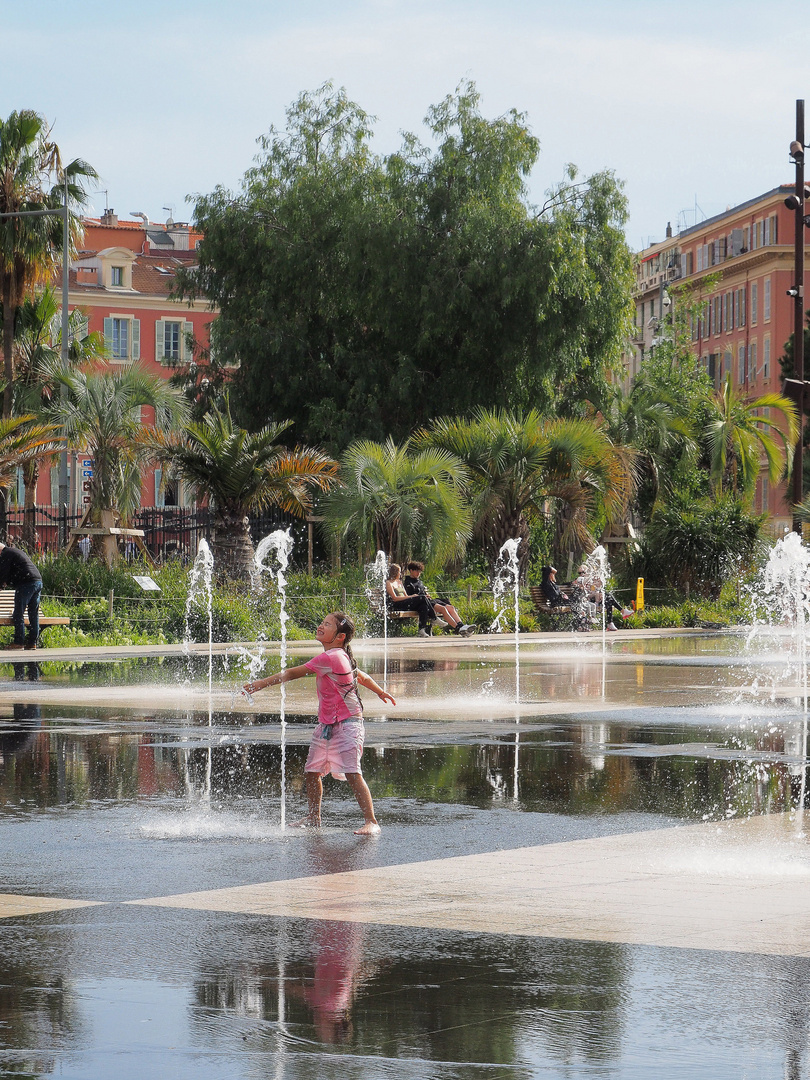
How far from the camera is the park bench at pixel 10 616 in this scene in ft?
88.6

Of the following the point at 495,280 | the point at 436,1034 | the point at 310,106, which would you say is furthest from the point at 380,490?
the point at 436,1034

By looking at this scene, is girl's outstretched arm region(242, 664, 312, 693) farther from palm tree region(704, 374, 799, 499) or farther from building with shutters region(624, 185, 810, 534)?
building with shutters region(624, 185, 810, 534)

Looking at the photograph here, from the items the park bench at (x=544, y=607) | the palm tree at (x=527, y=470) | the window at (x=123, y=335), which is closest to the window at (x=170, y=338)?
the window at (x=123, y=335)

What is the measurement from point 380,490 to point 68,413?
6259 millimetres

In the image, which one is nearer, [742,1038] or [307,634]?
[742,1038]

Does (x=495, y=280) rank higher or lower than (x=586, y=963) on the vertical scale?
higher

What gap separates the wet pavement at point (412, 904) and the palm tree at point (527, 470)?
2149cm

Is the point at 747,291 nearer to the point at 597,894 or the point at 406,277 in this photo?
the point at 406,277

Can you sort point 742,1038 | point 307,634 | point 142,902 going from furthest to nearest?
point 307,634
point 142,902
point 742,1038

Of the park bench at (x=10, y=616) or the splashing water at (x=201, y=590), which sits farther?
the splashing water at (x=201, y=590)

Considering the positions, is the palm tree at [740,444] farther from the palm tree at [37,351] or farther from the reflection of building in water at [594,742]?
A: the reflection of building in water at [594,742]

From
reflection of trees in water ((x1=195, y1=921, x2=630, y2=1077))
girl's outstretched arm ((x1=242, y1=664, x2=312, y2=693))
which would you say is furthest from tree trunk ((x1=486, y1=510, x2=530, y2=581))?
reflection of trees in water ((x1=195, y1=921, x2=630, y2=1077))

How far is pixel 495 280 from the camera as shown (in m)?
43.3

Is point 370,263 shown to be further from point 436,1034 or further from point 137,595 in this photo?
point 436,1034
